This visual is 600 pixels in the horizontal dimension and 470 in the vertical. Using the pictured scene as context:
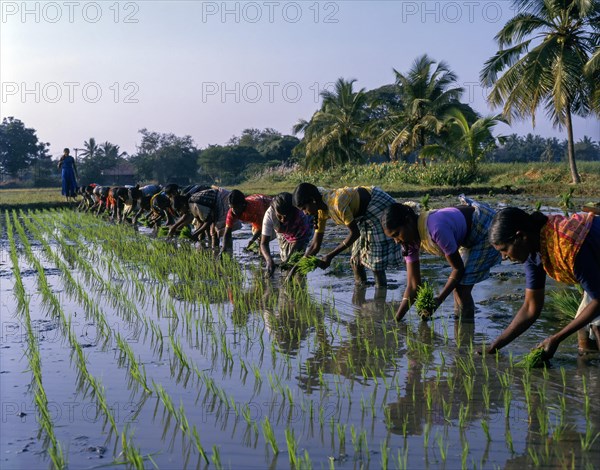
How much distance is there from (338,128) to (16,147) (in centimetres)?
2843

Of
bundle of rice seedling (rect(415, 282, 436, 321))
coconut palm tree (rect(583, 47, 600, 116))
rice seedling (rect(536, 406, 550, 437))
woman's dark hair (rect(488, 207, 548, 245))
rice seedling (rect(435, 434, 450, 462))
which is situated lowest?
rice seedling (rect(435, 434, 450, 462))

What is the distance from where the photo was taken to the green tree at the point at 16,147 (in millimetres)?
51500

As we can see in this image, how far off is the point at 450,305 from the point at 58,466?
3525 mm

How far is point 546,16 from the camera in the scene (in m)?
19.4

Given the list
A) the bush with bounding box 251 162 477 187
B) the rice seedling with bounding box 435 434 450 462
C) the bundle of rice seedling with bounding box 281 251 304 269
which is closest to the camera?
the rice seedling with bounding box 435 434 450 462

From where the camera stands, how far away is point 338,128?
33.4 metres

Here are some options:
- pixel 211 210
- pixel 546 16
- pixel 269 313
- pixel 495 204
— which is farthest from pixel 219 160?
pixel 269 313

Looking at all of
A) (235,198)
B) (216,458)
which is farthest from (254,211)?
(216,458)

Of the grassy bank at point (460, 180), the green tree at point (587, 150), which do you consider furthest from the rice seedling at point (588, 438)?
the green tree at point (587, 150)

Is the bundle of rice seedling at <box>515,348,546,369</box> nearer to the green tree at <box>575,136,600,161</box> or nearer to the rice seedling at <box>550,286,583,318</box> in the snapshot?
the rice seedling at <box>550,286,583,318</box>

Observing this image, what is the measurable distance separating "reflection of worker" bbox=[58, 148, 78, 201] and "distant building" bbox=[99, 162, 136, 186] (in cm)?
2876

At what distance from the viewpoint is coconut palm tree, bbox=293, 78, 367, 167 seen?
3309 centimetres

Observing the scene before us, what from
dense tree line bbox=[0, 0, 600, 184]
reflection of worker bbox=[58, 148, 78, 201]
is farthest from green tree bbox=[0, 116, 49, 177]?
reflection of worker bbox=[58, 148, 78, 201]

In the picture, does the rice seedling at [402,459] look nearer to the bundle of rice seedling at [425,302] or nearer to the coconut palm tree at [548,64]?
the bundle of rice seedling at [425,302]
